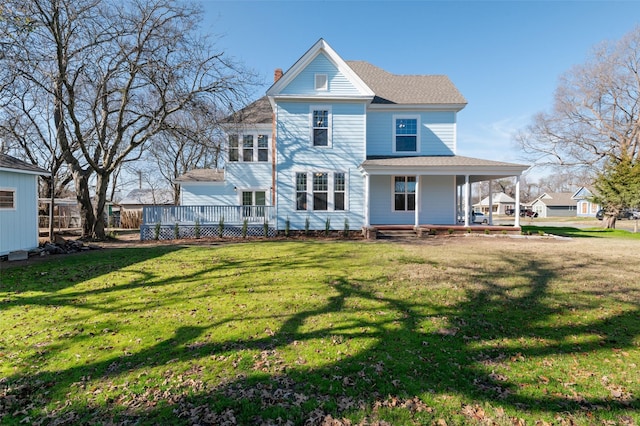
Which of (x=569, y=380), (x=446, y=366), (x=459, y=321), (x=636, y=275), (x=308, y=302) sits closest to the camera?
(x=569, y=380)

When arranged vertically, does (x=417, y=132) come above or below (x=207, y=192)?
above

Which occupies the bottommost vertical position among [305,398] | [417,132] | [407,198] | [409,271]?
[305,398]

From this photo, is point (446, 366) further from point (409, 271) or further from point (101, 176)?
point (101, 176)

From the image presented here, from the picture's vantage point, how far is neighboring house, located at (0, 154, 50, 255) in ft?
33.6

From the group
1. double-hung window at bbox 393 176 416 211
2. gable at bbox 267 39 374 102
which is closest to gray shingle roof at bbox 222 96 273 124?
gable at bbox 267 39 374 102

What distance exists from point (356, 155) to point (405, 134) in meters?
3.24

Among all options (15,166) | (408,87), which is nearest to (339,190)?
(408,87)

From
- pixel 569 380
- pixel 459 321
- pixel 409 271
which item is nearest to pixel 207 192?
pixel 409 271

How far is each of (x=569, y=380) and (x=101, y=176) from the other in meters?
19.2

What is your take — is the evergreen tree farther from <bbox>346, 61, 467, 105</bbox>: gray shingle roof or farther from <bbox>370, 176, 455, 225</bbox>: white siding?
<bbox>370, 176, 455, 225</bbox>: white siding

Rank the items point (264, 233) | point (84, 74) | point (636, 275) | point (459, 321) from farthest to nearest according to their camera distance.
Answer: point (264, 233)
point (84, 74)
point (636, 275)
point (459, 321)

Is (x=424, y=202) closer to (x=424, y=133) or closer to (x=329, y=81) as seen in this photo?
(x=424, y=133)

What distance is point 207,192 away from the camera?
1884cm

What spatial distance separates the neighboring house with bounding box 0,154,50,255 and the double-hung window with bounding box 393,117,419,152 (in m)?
16.0
